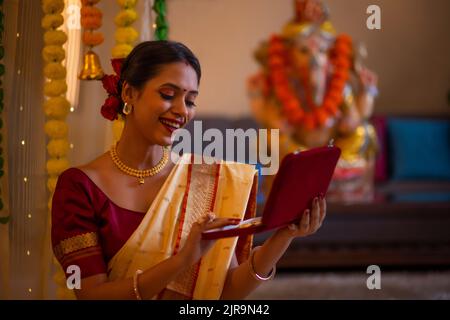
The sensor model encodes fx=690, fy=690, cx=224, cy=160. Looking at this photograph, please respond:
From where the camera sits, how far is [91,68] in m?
1.99

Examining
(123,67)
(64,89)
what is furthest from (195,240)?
(64,89)

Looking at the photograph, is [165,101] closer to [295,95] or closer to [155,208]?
[155,208]

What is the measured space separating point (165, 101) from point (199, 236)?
1.08 feet

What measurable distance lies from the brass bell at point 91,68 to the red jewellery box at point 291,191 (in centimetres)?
72

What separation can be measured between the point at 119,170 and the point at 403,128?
408cm

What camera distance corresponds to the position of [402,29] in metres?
5.87

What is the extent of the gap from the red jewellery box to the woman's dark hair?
1.22 ft

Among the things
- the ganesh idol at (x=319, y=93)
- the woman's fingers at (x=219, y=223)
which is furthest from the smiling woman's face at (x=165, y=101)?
the ganesh idol at (x=319, y=93)

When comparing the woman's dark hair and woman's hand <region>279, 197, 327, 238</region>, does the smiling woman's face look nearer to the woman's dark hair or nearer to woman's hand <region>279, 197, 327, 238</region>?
the woman's dark hair

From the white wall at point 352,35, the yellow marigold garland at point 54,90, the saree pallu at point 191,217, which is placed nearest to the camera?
the saree pallu at point 191,217

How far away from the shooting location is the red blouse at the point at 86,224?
1583mm

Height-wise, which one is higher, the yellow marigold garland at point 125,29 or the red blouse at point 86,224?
the yellow marigold garland at point 125,29

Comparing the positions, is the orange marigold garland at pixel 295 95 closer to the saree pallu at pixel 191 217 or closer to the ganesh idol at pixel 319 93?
the ganesh idol at pixel 319 93

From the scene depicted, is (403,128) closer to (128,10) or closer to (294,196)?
(128,10)
